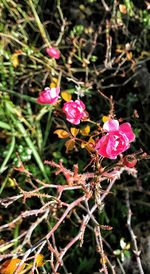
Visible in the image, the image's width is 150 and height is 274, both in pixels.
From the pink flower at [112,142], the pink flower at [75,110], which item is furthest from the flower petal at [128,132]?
the pink flower at [75,110]

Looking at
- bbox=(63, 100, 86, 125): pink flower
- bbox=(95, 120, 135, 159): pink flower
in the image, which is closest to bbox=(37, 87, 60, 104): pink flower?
bbox=(63, 100, 86, 125): pink flower

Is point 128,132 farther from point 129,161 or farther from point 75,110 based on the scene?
point 75,110

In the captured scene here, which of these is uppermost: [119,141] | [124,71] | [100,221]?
[124,71]

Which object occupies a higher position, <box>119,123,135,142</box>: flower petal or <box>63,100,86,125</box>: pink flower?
<box>63,100,86,125</box>: pink flower

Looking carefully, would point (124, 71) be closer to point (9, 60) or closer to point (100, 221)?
point (9, 60)

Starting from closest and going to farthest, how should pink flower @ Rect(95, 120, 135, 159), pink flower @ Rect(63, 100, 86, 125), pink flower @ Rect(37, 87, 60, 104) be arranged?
pink flower @ Rect(95, 120, 135, 159) < pink flower @ Rect(63, 100, 86, 125) < pink flower @ Rect(37, 87, 60, 104)

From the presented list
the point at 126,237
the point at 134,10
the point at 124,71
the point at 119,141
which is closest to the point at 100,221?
the point at 126,237

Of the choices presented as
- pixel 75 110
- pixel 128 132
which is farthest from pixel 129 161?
pixel 75 110

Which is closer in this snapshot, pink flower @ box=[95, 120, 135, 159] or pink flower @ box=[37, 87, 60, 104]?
pink flower @ box=[95, 120, 135, 159]

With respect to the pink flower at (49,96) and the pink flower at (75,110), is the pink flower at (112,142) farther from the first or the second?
the pink flower at (49,96)

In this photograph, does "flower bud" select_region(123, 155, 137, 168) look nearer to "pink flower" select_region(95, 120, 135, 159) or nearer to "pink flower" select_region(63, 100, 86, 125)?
"pink flower" select_region(95, 120, 135, 159)
